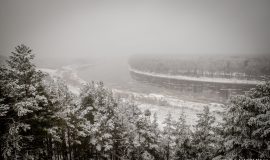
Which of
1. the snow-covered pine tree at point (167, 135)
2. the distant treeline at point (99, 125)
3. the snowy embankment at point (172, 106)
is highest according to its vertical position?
the distant treeline at point (99, 125)

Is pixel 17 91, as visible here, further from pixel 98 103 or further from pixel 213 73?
pixel 213 73

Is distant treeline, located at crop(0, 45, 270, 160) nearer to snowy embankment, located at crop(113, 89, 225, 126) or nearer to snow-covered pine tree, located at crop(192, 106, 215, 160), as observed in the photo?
snow-covered pine tree, located at crop(192, 106, 215, 160)

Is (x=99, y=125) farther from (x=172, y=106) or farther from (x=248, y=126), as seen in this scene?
(x=172, y=106)

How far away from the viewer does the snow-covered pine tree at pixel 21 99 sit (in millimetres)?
10633

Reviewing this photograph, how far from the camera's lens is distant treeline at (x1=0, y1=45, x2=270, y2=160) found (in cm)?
1126

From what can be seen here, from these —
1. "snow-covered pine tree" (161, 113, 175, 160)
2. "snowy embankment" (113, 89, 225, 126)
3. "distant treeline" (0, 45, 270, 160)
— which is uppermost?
"distant treeline" (0, 45, 270, 160)

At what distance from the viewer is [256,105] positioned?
1191cm

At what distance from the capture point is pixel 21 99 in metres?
12.0

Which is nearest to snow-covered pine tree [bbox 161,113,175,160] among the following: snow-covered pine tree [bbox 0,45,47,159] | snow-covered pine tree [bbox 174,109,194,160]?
snow-covered pine tree [bbox 174,109,194,160]

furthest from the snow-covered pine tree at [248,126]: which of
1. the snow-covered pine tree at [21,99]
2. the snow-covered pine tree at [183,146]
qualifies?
the snow-covered pine tree at [21,99]

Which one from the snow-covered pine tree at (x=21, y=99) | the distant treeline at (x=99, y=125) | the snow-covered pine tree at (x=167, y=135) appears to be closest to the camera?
the snow-covered pine tree at (x=21, y=99)

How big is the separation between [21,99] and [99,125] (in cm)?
685

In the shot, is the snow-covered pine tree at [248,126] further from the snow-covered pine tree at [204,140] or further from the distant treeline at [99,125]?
the snow-covered pine tree at [204,140]

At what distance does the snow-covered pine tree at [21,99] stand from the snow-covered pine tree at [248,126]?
38.0 ft
